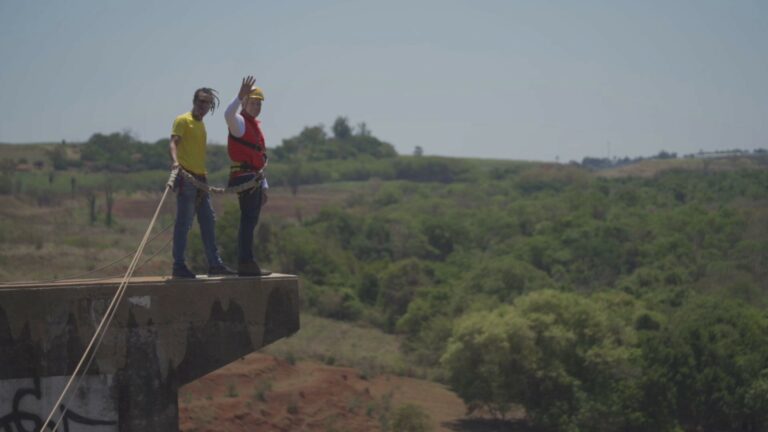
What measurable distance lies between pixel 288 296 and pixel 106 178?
88.2m

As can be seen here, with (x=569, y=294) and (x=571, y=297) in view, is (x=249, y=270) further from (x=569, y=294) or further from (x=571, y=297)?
(x=569, y=294)

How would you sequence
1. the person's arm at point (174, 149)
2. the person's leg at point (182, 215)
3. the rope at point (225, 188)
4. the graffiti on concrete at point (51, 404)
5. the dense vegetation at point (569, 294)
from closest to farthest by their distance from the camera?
the graffiti on concrete at point (51, 404)
the person's arm at point (174, 149)
the rope at point (225, 188)
the person's leg at point (182, 215)
the dense vegetation at point (569, 294)

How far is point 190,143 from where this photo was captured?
8.34 m

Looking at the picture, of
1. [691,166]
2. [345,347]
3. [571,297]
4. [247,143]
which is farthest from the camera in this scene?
[691,166]

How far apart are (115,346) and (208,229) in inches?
67.5

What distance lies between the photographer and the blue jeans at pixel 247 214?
28.7ft

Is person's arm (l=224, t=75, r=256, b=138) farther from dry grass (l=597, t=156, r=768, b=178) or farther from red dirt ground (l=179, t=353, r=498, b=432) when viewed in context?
dry grass (l=597, t=156, r=768, b=178)

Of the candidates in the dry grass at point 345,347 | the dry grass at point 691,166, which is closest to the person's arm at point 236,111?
the dry grass at point 345,347

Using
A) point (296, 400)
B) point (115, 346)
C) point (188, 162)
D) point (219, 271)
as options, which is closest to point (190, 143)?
point (188, 162)

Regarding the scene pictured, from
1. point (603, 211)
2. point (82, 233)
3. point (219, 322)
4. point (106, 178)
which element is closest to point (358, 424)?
point (219, 322)

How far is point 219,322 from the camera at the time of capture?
775cm

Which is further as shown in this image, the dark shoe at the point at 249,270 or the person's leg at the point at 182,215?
the dark shoe at the point at 249,270

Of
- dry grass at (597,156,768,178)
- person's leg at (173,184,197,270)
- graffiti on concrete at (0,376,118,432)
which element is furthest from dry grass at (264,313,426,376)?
dry grass at (597,156,768,178)

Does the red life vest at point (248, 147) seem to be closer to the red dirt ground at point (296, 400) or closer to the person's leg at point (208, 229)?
the person's leg at point (208, 229)
